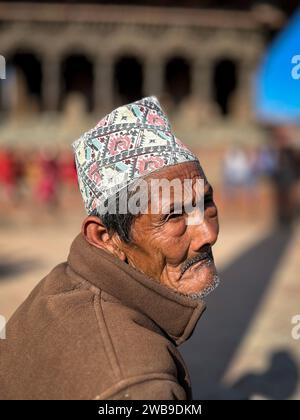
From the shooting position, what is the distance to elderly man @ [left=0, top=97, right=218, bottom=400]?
4.98 ft

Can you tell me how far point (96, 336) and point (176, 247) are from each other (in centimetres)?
43

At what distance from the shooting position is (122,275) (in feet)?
5.45

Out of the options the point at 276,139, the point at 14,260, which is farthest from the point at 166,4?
the point at 14,260

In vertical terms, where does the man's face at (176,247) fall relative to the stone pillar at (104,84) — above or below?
below

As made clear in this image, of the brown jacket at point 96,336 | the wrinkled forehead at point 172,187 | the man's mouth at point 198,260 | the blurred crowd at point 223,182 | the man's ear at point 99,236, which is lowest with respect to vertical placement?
the blurred crowd at point 223,182

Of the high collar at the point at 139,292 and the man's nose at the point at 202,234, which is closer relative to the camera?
the high collar at the point at 139,292

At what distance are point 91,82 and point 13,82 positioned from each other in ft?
13.4

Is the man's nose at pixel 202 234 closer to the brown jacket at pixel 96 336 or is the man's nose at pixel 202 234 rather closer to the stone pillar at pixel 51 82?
the brown jacket at pixel 96 336

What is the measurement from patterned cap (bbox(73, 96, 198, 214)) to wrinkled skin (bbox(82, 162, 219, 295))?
0.05 metres

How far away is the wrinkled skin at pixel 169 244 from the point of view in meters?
1.79

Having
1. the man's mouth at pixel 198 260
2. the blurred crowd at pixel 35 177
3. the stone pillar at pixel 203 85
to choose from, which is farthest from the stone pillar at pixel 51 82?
the man's mouth at pixel 198 260

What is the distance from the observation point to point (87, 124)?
86.9 feet

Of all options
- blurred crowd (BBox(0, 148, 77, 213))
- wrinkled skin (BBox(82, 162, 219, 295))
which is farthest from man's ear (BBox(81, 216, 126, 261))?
blurred crowd (BBox(0, 148, 77, 213))

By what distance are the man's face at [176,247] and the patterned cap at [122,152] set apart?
54 millimetres
